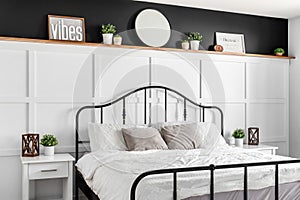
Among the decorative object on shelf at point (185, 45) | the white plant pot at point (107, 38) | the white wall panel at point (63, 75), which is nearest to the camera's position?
the white wall panel at point (63, 75)

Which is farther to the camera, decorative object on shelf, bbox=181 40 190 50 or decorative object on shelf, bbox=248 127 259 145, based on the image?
decorative object on shelf, bbox=248 127 259 145

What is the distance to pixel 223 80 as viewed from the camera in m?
4.90

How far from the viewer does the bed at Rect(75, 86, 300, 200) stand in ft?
7.95

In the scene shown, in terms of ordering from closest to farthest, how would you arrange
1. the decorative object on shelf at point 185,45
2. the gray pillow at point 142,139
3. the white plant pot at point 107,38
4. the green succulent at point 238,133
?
1. the gray pillow at point 142,139
2. the white plant pot at point 107,38
3. the decorative object on shelf at point 185,45
4. the green succulent at point 238,133

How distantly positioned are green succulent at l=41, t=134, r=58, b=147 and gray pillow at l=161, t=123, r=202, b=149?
116 cm

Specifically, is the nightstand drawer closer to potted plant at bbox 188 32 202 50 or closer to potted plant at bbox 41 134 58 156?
potted plant at bbox 41 134 58 156

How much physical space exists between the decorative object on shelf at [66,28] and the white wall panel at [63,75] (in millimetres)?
199

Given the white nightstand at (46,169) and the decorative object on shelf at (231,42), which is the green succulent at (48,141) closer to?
the white nightstand at (46,169)

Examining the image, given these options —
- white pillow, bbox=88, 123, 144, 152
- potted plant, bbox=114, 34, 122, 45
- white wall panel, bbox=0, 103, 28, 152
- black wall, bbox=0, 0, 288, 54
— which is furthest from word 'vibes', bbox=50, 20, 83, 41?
white pillow, bbox=88, 123, 144, 152

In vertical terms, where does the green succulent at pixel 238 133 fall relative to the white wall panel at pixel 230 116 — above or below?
below

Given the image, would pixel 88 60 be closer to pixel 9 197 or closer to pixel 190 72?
pixel 190 72

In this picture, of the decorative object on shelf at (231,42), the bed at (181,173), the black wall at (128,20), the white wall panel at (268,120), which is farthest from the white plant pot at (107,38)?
the white wall panel at (268,120)

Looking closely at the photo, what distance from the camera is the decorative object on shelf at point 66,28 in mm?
4094

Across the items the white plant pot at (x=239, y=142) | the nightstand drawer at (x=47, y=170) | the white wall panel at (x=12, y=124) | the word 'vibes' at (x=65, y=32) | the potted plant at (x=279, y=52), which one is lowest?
the nightstand drawer at (x=47, y=170)
